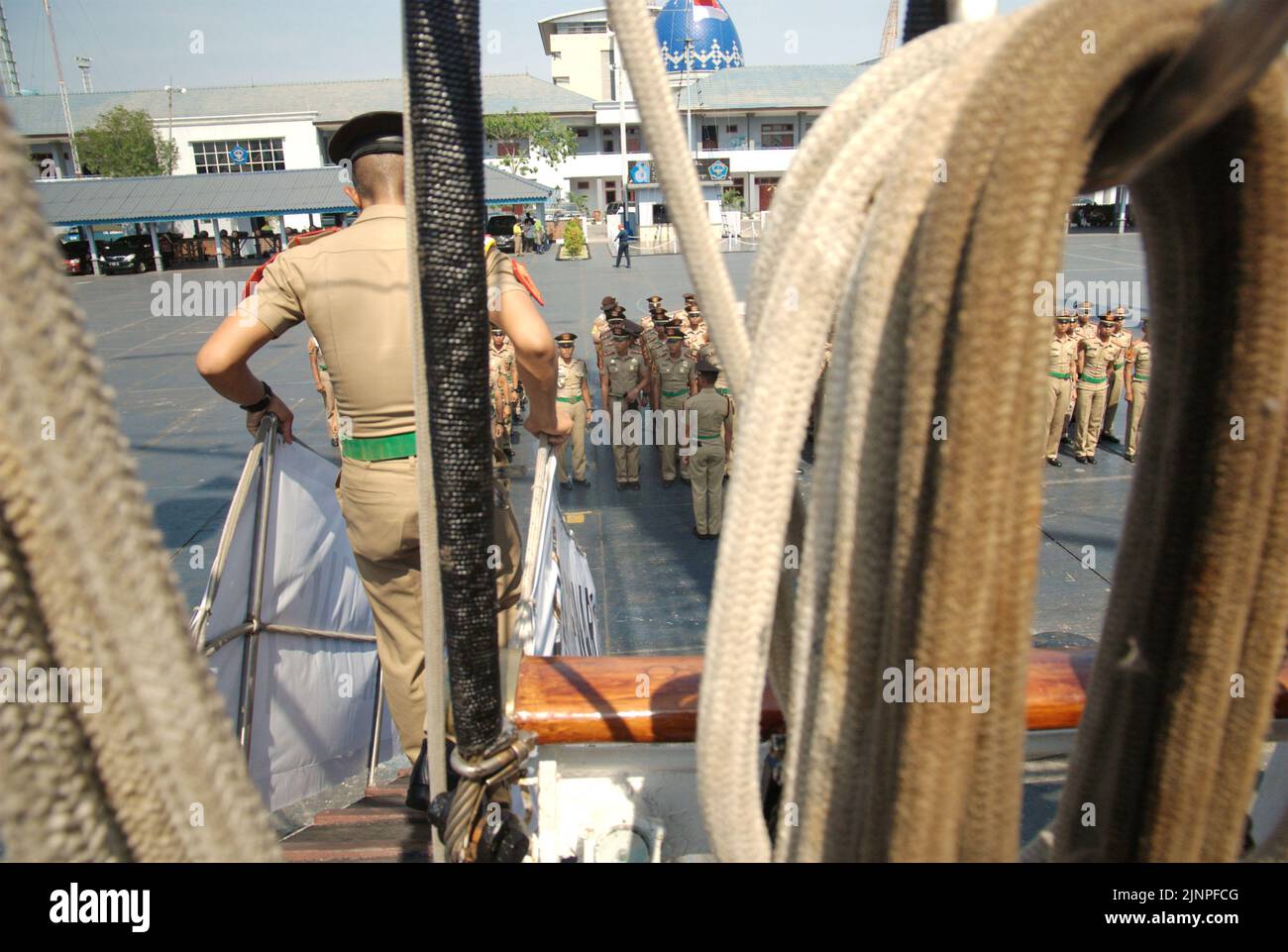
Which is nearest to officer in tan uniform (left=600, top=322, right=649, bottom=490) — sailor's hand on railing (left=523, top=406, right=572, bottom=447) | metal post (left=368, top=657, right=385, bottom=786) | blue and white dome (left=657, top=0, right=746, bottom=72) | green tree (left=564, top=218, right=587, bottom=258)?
metal post (left=368, top=657, right=385, bottom=786)

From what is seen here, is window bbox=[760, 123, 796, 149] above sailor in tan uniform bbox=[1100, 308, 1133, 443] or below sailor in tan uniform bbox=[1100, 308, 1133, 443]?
above

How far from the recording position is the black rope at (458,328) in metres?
0.86

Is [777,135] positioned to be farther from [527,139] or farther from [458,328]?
[458,328]

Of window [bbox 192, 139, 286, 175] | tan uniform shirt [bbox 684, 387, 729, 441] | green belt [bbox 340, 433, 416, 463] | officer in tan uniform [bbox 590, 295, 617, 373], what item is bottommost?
tan uniform shirt [bbox 684, 387, 729, 441]

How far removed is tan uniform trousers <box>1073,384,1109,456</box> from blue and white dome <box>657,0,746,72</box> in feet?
146

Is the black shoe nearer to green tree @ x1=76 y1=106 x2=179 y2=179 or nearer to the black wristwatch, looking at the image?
the black wristwatch

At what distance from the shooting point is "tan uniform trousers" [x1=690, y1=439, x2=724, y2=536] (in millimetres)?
7387

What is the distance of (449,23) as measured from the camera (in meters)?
0.85

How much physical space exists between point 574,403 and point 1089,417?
5496 millimetres

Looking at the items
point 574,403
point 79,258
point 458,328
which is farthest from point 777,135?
point 458,328

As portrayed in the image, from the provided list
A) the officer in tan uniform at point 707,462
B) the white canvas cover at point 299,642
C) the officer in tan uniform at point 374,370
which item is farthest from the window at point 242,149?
the officer in tan uniform at point 374,370

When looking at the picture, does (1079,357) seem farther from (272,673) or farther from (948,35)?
(948,35)

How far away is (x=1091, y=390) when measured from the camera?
9055mm
